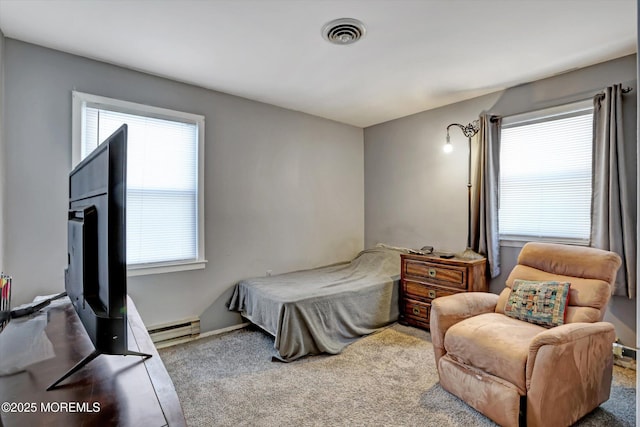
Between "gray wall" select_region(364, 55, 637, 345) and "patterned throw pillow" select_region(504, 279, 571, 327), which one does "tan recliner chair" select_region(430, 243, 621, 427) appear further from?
"gray wall" select_region(364, 55, 637, 345)

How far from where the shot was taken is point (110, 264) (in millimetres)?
950

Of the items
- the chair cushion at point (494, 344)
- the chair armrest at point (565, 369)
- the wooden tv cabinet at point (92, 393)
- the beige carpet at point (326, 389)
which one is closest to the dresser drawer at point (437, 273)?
the beige carpet at point (326, 389)

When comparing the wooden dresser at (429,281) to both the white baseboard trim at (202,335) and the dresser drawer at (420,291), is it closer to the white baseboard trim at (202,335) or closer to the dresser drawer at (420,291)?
the dresser drawer at (420,291)

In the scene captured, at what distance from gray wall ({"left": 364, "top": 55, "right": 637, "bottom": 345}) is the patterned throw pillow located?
93cm

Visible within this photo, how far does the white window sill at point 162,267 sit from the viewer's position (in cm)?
272

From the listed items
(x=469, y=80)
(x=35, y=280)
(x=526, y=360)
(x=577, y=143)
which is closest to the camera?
(x=526, y=360)

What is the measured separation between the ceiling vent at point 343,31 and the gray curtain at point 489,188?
5.92ft

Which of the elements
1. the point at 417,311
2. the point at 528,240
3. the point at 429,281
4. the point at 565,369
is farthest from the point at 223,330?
the point at 528,240

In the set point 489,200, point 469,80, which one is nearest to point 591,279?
point 489,200

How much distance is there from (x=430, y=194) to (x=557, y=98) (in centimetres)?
153

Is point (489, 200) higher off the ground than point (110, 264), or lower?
higher

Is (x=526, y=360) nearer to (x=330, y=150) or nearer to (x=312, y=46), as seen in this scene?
(x=312, y=46)

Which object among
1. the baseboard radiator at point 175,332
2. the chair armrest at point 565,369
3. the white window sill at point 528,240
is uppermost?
the white window sill at point 528,240

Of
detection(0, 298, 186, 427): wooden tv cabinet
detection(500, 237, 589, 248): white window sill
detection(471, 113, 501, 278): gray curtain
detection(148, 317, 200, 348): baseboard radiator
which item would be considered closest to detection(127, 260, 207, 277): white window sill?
detection(148, 317, 200, 348): baseboard radiator
